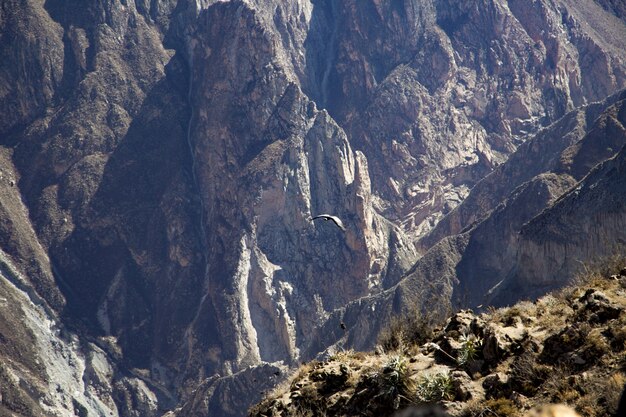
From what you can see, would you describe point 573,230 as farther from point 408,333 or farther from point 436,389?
point 436,389

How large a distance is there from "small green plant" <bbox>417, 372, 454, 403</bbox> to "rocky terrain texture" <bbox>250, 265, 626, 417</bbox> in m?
0.02

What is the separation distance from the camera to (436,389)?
813 inches

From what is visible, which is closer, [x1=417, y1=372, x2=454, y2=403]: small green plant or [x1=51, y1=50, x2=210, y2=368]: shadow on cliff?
[x1=417, y1=372, x2=454, y2=403]: small green plant

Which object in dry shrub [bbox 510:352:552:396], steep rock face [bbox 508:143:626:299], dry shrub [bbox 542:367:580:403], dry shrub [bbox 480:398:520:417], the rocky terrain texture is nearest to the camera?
dry shrub [bbox 542:367:580:403]

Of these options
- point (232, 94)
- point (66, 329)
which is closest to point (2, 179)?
point (66, 329)

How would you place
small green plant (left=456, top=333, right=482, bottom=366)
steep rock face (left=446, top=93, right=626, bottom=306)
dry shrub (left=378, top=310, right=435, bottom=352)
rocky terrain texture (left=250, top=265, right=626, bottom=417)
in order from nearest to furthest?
rocky terrain texture (left=250, top=265, right=626, bottom=417) < small green plant (left=456, top=333, right=482, bottom=366) < dry shrub (left=378, top=310, right=435, bottom=352) < steep rock face (left=446, top=93, right=626, bottom=306)

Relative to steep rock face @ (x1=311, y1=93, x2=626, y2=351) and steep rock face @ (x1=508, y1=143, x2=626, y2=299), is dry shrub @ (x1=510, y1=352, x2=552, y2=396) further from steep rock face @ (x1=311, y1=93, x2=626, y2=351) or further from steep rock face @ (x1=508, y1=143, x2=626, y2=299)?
steep rock face @ (x1=311, y1=93, x2=626, y2=351)

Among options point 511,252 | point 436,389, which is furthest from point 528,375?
point 511,252

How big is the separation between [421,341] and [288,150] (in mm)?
157484

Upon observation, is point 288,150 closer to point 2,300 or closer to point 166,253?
point 166,253

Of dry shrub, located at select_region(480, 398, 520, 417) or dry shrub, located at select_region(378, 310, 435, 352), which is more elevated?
dry shrub, located at select_region(378, 310, 435, 352)

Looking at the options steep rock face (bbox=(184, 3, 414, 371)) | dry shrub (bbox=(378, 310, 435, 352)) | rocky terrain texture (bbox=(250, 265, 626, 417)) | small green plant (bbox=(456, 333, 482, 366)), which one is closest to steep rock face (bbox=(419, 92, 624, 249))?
steep rock face (bbox=(184, 3, 414, 371))

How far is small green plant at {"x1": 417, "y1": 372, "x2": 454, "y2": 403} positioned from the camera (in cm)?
2048

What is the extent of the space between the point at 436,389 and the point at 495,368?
1.43 meters
